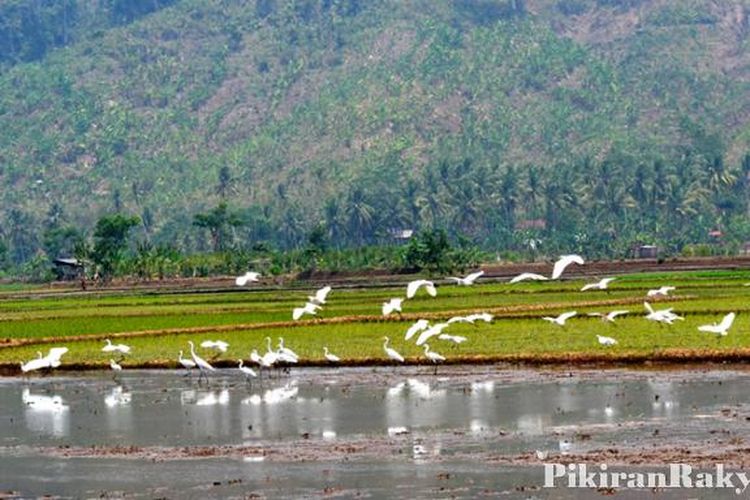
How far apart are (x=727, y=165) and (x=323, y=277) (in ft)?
311

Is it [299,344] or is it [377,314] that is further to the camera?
[377,314]

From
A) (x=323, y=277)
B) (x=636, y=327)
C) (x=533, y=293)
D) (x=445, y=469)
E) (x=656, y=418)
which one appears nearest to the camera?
(x=445, y=469)

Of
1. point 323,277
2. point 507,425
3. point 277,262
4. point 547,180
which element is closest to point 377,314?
point 507,425

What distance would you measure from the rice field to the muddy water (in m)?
3.17

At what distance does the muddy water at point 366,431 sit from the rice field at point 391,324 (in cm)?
317

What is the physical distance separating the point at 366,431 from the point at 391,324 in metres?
22.7

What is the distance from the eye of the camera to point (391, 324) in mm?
53094

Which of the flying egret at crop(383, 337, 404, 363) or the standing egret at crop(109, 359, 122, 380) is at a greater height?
the flying egret at crop(383, 337, 404, 363)

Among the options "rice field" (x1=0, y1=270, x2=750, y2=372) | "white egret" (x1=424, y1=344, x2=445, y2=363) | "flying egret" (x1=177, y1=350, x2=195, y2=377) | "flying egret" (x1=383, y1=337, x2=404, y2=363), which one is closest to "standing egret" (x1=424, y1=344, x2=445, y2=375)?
"white egret" (x1=424, y1=344, x2=445, y2=363)

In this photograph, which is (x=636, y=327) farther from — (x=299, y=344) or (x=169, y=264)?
(x=169, y=264)

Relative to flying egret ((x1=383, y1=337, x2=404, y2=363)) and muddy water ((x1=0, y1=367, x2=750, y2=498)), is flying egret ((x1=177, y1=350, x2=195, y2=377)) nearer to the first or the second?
muddy water ((x1=0, y1=367, x2=750, y2=498))

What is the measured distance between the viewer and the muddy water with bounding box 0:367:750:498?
83.8ft

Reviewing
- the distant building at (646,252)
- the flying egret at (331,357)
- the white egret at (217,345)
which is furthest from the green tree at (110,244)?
the flying egret at (331,357)

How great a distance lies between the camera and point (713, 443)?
87.6 ft
